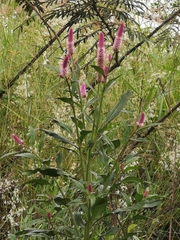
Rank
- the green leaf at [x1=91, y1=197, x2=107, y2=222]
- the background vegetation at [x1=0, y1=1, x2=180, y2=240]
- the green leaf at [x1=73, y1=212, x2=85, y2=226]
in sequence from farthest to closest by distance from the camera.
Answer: the background vegetation at [x1=0, y1=1, x2=180, y2=240] → the green leaf at [x1=73, y1=212, x2=85, y2=226] → the green leaf at [x1=91, y1=197, x2=107, y2=222]

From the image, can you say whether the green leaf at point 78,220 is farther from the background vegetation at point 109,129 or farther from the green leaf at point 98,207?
the background vegetation at point 109,129

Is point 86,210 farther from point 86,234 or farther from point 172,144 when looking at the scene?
point 172,144

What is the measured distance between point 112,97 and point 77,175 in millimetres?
938

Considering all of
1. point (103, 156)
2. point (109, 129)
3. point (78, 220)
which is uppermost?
point (109, 129)

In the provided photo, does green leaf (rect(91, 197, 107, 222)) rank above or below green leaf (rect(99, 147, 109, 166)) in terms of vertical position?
below

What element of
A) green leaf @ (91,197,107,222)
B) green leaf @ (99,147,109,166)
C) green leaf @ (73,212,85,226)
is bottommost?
green leaf @ (73,212,85,226)

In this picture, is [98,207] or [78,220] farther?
[78,220]

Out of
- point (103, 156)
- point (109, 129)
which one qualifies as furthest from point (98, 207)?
point (109, 129)

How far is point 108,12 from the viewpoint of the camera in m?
2.06

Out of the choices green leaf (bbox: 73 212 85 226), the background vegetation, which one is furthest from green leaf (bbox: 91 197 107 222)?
the background vegetation

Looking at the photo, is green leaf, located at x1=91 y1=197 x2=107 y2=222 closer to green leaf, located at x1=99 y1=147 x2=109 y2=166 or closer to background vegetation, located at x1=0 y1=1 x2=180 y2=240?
green leaf, located at x1=99 y1=147 x2=109 y2=166

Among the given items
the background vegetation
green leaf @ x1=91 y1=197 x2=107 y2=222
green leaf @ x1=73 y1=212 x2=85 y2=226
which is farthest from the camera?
the background vegetation

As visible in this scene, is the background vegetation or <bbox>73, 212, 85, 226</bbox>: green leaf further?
the background vegetation

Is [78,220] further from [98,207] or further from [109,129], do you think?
[109,129]
